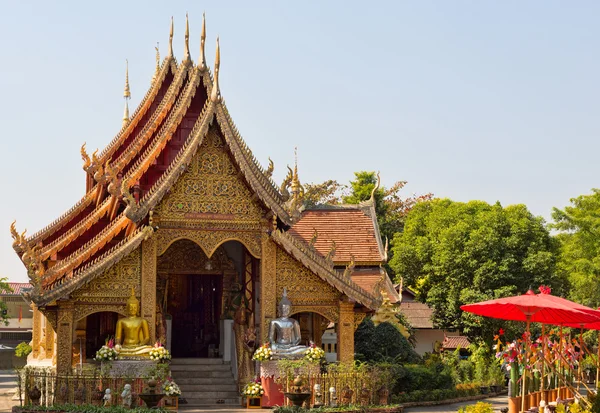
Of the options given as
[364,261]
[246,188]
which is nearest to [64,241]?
[246,188]

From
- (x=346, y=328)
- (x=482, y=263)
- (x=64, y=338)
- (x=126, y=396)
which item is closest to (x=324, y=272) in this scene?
(x=346, y=328)

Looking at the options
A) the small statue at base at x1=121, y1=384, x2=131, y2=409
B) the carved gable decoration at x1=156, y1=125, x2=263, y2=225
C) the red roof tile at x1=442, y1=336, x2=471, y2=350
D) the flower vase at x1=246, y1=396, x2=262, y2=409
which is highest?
the carved gable decoration at x1=156, y1=125, x2=263, y2=225

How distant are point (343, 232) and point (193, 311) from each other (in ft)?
20.7

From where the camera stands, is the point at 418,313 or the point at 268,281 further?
the point at 418,313

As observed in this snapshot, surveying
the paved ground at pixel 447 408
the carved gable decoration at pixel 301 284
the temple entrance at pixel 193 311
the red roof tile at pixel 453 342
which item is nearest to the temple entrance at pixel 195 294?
the temple entrance at pixel 193 311

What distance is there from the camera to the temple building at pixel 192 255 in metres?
20.1

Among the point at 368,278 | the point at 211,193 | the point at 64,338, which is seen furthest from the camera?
the point at 368,278

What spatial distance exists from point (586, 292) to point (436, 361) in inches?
682

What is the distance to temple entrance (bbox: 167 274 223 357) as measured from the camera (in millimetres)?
24719

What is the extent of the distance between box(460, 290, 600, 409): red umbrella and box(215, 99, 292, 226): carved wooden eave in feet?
20.2

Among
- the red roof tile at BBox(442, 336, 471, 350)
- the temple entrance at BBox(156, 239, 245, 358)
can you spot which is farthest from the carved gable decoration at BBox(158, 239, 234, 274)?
the red roof tile at BBox(442, 336, 471, 350)

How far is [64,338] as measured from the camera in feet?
64.4

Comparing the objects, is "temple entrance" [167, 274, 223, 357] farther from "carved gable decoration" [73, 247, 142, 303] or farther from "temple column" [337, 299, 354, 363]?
"temple column" [337, 299, 354, 363]

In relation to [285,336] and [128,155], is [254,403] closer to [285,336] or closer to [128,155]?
[285,336]
